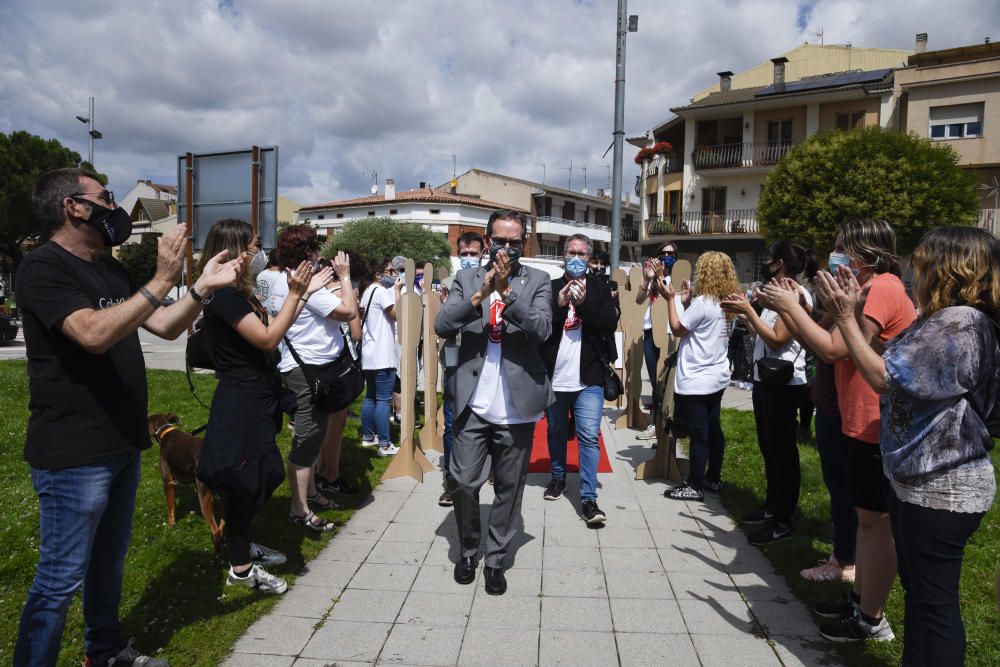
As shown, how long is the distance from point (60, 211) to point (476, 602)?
2.75 meters

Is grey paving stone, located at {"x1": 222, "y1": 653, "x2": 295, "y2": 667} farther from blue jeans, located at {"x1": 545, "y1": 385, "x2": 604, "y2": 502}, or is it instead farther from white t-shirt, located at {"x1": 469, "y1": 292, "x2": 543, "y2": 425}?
blue jeans, located at {"x1": 545, "y1": 385, "x2": 604, "y2": 502}

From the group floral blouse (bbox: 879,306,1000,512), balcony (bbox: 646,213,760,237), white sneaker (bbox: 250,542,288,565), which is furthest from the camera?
balcony (bbox: 646,213,760,237)

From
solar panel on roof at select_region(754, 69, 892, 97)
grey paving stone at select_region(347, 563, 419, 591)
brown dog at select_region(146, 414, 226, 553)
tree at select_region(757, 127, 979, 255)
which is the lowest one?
grey paving stone at select_region(347, 563, 419, 591)

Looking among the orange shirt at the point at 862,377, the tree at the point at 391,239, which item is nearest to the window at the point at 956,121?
the tree at the point at 391,239

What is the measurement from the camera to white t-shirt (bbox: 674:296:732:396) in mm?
5402

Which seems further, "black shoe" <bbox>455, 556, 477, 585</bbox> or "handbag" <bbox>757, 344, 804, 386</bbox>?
"handbag" <bbox>757, 344, 804, 386</bbox>

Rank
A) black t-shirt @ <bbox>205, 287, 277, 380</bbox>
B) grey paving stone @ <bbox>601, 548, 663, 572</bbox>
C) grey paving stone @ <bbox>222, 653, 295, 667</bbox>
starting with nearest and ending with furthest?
grey paving stone @ <bbox>222, 653, 295, 667</bbox>
black t-shirt @ <bbox>205, 287, 277, 380</bbox>
grey paving stone @ <bbox>601, 548, 663, 572</bbox>

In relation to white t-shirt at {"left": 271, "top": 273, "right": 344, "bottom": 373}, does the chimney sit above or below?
above

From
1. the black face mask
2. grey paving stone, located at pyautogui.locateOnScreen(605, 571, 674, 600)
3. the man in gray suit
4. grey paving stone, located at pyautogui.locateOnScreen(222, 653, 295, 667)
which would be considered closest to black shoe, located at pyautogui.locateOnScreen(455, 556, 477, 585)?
the man in gray suit

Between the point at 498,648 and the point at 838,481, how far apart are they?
2140 millimetres

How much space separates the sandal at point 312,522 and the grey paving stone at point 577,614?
1746 mm

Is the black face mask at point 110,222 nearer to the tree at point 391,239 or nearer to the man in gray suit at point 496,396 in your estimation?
the man in gray suit at point 496,396

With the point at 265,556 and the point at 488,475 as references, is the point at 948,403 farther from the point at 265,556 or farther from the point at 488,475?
the point at 265,556

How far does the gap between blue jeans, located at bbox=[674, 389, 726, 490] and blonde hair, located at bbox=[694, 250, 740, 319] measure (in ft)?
2.61
